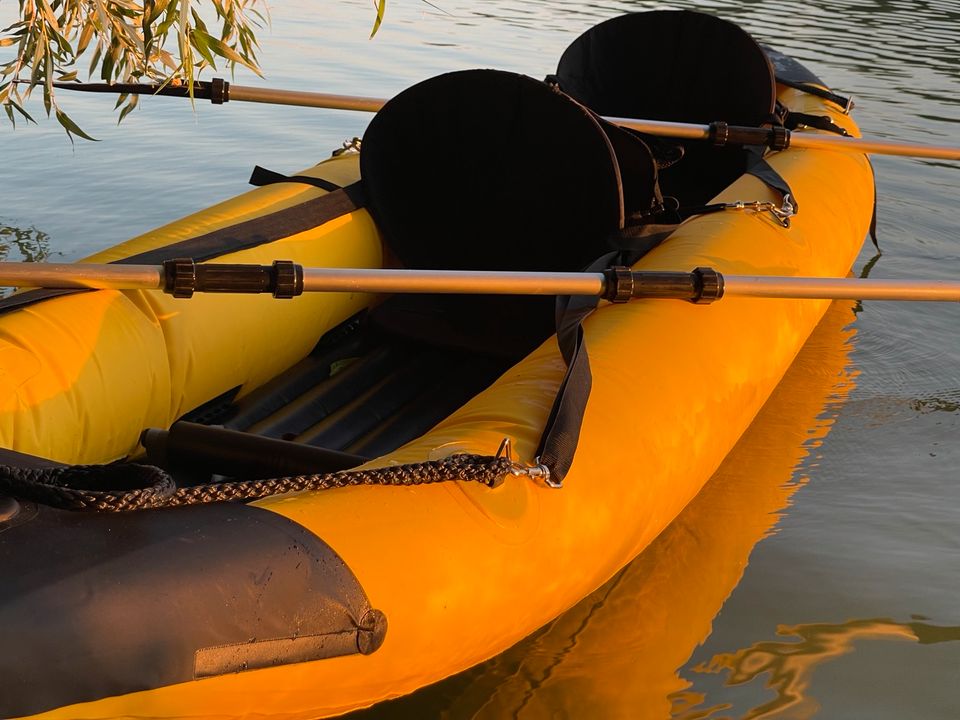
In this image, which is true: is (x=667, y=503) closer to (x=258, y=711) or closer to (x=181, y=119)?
(x=258, y=711)

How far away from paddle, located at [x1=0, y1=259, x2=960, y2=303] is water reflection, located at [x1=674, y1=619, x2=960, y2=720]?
0.69 m

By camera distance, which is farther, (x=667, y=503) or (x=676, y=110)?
(x=676, y=110)

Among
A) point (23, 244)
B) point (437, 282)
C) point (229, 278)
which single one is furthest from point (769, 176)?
point (23, 244)

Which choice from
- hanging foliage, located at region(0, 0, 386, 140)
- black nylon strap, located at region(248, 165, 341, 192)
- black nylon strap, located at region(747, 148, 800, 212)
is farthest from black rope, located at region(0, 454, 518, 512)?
black nylon strap, located at region(747, 148, 800, 212)

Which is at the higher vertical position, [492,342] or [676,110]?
[676,110]

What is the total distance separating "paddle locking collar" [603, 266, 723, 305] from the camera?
2326mm

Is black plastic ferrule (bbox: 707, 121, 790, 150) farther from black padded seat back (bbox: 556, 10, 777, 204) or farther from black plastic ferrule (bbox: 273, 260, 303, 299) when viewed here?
black plastic ferrule (bbox: 273, 260, 303, 299)

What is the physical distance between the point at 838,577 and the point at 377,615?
132 cm

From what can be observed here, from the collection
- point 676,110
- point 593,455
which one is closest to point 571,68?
point 676,110

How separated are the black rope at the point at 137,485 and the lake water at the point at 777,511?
0.48 m

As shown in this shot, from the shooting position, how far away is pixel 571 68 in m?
4.24

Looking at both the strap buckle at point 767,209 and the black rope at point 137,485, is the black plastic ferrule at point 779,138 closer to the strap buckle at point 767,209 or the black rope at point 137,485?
the strap buckle at point 767,209

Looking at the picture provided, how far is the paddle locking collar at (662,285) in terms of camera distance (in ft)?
7.63

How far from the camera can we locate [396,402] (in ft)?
9.27
